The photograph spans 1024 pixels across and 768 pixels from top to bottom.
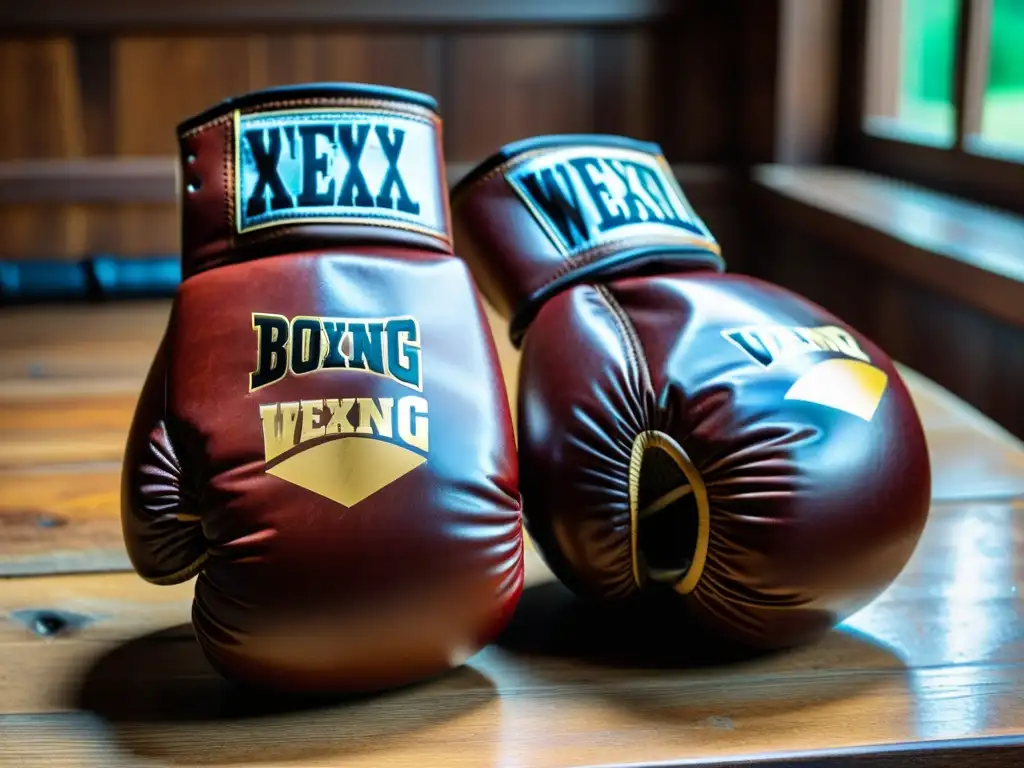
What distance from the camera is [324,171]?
0.74 m

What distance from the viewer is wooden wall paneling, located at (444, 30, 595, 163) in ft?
7.30

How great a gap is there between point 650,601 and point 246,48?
1.71 m

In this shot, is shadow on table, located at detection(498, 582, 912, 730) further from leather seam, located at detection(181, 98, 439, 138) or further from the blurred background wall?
the blurred background wall

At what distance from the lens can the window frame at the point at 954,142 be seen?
154cm

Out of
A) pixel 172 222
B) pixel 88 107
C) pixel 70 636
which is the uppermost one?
pixel 88 107

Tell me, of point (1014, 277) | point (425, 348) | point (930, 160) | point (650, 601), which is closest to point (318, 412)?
point (425, 348)

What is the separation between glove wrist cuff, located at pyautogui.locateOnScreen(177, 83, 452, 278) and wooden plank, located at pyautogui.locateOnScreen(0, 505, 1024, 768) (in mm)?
244

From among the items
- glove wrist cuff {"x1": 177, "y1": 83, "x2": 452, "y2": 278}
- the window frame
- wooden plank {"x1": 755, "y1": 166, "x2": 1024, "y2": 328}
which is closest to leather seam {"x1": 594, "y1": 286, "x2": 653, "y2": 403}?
glove wrist cuff {"x1": 177, "y1": 83, "x2": 452, "y2": 278}

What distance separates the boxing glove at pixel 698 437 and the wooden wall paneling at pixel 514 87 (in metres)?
1.51

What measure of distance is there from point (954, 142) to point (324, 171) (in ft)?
3.87

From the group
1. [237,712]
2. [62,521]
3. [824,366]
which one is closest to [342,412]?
[237,712]

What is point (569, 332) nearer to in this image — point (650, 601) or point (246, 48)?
point (650, 601)

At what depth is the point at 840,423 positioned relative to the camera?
26.2 inches

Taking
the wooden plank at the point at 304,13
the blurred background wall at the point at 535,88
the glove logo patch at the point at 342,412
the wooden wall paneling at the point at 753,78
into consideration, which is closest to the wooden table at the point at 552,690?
the glove logo patch at the point at 342,412
